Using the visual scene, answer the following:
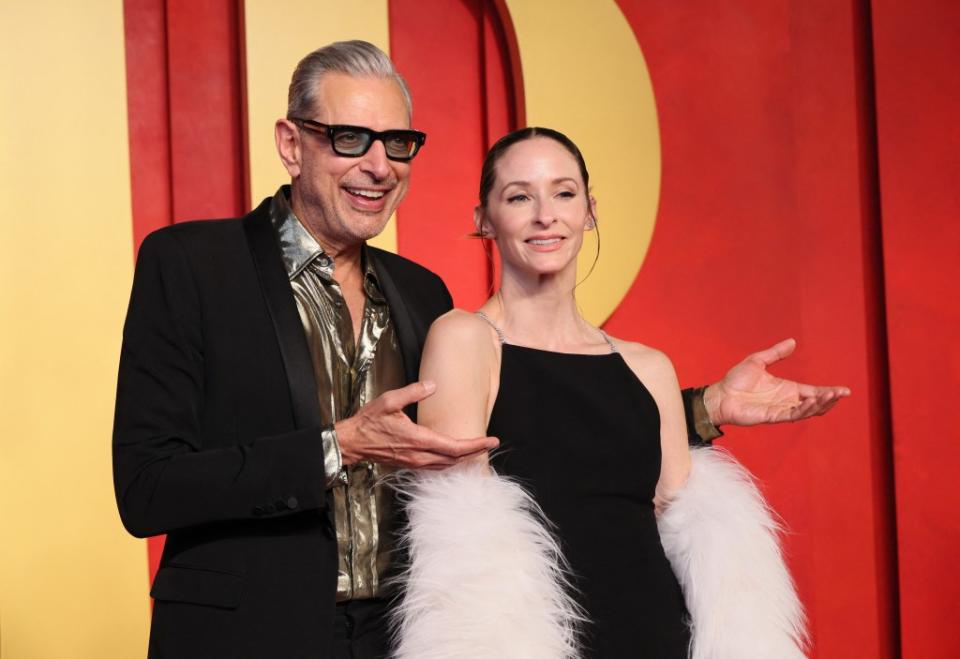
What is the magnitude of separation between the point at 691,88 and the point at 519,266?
1.71 metres

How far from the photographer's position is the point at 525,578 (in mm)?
1549

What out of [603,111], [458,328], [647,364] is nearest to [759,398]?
[647,364]

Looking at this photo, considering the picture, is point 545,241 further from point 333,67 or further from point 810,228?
point 810,228

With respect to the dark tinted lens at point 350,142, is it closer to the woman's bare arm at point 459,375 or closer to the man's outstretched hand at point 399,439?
the woman's bare arm at point 459,375

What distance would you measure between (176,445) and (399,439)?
375 millimetres

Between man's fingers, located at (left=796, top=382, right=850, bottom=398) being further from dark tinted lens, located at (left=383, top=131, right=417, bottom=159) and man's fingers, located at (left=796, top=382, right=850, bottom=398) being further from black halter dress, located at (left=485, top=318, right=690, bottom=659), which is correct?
dark tinted lens, located at (left=383, top=131, right=417, bottom=159)

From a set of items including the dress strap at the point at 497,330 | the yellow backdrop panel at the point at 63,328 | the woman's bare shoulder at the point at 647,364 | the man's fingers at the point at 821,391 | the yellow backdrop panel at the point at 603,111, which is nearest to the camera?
the dress strap at the point at 497,330

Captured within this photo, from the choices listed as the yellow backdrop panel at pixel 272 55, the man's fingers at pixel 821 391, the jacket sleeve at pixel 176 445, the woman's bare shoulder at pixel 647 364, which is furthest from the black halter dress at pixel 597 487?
the yellow backdrop panel at pixel 272 55

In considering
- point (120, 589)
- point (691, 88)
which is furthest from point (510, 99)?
point (120, 589)

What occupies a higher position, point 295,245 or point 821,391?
point 295,245

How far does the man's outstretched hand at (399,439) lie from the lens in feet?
4.84

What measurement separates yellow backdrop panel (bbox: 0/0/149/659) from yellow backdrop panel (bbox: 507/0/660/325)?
1.14 meters

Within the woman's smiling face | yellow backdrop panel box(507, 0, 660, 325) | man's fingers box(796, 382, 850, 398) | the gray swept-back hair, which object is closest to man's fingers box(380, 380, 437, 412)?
the woman's smiling face

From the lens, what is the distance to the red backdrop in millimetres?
3096
